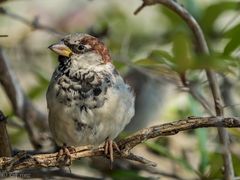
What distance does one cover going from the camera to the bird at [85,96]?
210 centimetres

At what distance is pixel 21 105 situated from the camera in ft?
8.16

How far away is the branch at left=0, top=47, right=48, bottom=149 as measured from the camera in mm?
2326

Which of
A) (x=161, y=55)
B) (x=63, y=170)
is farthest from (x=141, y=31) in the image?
(x=161, y=55)

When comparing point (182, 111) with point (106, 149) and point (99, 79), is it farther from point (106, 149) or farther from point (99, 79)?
point (106, 149)

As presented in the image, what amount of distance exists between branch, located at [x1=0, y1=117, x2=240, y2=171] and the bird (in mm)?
364

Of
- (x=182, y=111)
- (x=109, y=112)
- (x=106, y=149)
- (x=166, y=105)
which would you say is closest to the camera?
(x=106, y=149)

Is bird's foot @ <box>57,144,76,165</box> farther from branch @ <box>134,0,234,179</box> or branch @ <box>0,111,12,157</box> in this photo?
branch @ <box>134,0,234,179</box>

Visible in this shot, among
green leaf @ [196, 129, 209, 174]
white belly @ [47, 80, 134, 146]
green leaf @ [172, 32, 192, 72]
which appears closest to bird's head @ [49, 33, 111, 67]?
white belly @ [47, 80, 134, 146]

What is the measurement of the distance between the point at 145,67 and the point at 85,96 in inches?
9.1

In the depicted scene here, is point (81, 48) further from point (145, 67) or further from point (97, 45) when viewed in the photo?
point (145, 67)

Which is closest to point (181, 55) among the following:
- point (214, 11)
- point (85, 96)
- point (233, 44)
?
point (233, 44)

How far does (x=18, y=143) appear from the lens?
105 inches

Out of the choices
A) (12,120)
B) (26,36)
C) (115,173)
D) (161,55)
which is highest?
(26,36)

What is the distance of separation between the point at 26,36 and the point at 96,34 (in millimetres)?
406
